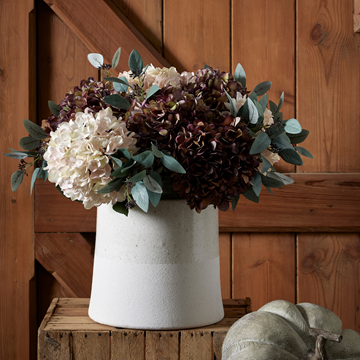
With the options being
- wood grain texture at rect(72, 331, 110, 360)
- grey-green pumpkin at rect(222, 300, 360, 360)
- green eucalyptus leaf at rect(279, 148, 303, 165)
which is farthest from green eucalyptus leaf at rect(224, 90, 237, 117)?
wood grain texture at rect(72, 331, 110, 360)

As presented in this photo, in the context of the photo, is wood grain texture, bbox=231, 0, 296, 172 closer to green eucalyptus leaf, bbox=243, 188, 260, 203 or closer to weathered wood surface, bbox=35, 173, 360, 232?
weathered wood surface, bbox=35, 173, 360, 232

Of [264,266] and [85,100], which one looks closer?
[85,100]

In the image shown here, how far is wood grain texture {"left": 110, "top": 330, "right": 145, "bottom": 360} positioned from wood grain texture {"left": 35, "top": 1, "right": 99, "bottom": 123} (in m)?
0.79

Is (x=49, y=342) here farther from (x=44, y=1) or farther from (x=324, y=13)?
(x=324, y=13)

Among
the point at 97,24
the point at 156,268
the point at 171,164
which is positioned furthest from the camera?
the point at 97,24

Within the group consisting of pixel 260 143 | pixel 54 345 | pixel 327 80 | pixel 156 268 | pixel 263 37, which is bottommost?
pixel 54 345

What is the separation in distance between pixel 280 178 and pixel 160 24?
0.76 meters

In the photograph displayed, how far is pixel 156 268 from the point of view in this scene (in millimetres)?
669

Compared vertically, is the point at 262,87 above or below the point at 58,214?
above

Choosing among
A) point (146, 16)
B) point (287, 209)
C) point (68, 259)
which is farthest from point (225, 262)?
point (146, 16)

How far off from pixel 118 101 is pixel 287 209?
75 cm

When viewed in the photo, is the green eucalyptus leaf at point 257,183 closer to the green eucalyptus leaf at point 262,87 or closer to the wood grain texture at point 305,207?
the green eucalyptus leaf at point 262,87

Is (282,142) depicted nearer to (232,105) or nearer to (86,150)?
(232,105)

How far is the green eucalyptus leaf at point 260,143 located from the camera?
564mm
